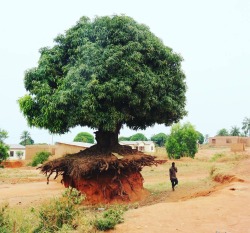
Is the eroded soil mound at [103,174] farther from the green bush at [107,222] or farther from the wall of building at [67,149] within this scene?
the wall of building at [67,149]

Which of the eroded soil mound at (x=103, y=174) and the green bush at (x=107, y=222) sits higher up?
the eroded soil mound at (x=103, y=174)

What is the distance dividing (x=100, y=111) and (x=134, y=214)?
622 centimetres

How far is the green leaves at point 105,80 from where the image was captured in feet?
50.1

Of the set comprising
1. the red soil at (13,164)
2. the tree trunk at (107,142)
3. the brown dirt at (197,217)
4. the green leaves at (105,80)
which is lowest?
the brown dirt at (197,217)

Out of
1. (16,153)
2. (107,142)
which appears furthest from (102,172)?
(16,153)

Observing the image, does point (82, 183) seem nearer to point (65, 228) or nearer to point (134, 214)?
point (134, 214)

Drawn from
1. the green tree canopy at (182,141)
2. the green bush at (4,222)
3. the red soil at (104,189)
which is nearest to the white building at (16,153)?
the green tree canopy at (182,141)

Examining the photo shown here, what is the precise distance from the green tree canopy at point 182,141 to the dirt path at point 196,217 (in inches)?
1479

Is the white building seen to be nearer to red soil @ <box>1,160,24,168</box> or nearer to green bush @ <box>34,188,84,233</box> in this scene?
red soil @ <box>1,160,24,168</box>

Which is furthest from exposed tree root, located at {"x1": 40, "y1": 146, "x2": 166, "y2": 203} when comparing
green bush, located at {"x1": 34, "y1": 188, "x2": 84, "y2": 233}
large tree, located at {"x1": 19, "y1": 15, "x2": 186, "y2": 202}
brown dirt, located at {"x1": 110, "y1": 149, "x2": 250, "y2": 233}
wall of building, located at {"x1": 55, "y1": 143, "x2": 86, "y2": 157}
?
wall of building, located at {"x1": 55, "y1": 143, "x2": 86, "y2": 157}

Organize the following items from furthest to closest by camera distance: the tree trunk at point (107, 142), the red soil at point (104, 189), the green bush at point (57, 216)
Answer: the tree trunk at point (107, 142) < the red soil at point (104, 189) < the green bush at point (57, 216)

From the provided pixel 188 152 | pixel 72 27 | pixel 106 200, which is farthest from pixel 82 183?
pixel 188 152

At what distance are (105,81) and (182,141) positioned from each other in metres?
36.3

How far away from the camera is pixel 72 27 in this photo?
58.7 ft
